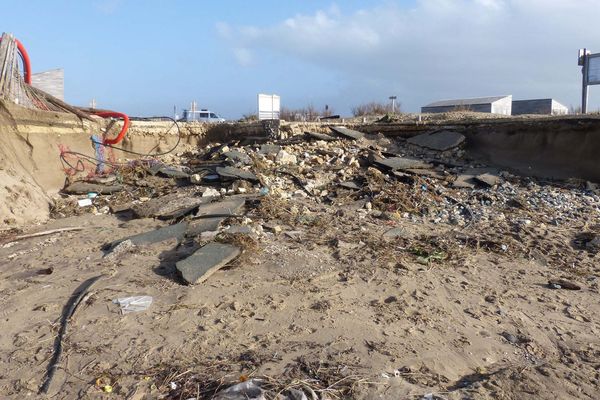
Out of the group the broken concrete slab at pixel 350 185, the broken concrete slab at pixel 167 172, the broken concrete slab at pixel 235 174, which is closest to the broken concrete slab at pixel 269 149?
the broken concrete slab at pixel 235 174

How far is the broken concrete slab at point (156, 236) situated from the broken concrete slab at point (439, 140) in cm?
516

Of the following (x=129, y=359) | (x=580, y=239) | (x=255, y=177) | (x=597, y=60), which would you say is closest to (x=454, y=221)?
(x=580, y=239)

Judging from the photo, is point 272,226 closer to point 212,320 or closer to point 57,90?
point 212,320

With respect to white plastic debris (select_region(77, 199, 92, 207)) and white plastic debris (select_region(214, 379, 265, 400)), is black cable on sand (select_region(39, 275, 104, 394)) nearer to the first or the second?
white plastic debris (select_region(214, 379, 265, 400))

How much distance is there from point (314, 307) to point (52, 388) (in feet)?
5.72

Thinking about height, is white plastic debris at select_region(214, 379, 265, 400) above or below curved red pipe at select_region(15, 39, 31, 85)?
below

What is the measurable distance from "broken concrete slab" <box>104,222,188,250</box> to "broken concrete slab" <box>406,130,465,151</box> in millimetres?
5159

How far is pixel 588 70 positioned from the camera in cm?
1062

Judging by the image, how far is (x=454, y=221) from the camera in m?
5.96

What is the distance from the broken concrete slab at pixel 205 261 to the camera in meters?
3.96

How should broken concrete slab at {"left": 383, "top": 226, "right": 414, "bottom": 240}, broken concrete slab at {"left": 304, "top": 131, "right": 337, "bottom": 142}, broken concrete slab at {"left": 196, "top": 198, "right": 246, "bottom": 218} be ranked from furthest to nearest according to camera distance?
broken concrete slab at {"left": 304, "top": 131, "right": 337, "bottom": 142} → broken concrete slab at {"left": 196, "top": 198, "right": 246, "bottom": 218} → broken concrete slab at {"left": 383, "top": 226, "right": 414, "bottom": 240}

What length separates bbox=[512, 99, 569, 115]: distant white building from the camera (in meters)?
14.4

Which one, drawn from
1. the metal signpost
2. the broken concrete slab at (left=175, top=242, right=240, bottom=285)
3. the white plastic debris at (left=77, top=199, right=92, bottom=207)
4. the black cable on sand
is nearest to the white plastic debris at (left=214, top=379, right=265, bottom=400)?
the black cable on sand

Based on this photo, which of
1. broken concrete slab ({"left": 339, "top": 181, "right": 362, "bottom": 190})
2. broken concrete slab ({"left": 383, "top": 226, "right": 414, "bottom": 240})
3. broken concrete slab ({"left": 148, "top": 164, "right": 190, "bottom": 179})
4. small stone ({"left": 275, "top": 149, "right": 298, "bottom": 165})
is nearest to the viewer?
broken concrete slab ({"left": 383, "top": 226, "right": 414, "bottom": 240})
